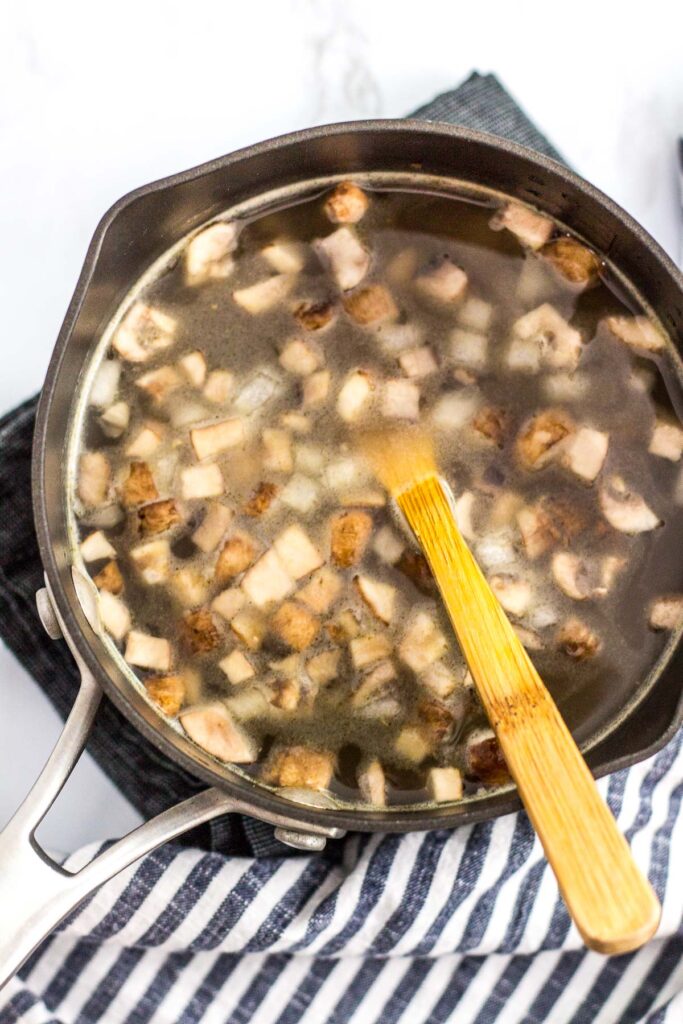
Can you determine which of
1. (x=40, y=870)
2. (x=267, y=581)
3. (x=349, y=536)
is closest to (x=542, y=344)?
(x=349, y=536)

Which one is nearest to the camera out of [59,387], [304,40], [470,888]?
[59,387]

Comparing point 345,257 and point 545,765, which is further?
point 345,257

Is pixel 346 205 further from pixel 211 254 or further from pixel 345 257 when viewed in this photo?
pixel 211 254

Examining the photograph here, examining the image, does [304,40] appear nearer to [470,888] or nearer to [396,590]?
[396,590]

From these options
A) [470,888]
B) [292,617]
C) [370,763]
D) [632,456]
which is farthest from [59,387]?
[470,888]

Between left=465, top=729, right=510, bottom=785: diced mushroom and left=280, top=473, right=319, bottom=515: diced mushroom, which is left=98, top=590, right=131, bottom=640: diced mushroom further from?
left=465, top=729, right=510, bottom=785: diced mushroom

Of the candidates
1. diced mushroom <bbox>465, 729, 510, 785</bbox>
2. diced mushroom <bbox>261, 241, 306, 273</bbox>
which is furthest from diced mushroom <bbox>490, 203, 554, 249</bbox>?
diced mushroom <bbox>465, 729, 510, 785</bbox>
